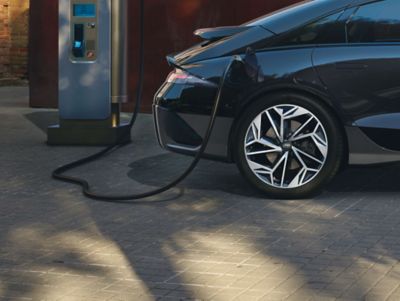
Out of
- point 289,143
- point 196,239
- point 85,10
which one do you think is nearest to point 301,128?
point 289,143

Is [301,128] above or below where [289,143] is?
above

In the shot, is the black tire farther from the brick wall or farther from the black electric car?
the brick wall

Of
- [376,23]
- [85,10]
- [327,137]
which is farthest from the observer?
[85,10]

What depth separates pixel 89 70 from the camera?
409 inches

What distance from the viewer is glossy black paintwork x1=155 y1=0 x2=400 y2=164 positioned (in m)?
7.23

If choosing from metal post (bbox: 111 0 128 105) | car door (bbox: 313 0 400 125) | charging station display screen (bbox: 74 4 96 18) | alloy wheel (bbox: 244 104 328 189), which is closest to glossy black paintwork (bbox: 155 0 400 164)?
car door (bbox: 313 0 400 125)

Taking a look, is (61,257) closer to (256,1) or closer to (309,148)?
(309,148)

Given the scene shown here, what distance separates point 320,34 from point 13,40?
10.8 m

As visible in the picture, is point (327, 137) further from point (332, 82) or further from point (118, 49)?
point (118, 49)

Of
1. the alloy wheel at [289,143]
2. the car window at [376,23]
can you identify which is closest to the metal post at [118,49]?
the alloy wheel at [289,143]

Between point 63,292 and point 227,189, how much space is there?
119 inches

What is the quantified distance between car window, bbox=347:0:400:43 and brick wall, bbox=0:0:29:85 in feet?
35.4

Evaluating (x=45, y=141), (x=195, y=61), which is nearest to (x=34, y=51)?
(x=45, y=141)

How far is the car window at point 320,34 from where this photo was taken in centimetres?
739
